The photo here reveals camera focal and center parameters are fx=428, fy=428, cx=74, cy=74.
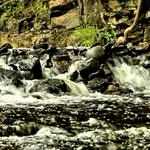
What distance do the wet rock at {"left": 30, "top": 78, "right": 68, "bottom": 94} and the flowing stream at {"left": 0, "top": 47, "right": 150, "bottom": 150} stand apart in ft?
0.86

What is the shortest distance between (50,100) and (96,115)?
2617mm

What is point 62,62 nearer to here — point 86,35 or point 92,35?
point 92,35

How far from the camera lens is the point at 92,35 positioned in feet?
69.3

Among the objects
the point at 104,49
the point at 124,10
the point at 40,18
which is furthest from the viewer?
the point at 40,18

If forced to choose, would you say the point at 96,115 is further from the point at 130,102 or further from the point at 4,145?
the point at 4,145

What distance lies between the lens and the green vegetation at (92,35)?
20.5 meters

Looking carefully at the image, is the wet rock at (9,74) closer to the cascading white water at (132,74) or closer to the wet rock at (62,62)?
the wet rock at (62,62)

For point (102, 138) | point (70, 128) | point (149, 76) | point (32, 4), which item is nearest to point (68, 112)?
point (70, 128)

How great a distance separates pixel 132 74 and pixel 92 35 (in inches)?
222

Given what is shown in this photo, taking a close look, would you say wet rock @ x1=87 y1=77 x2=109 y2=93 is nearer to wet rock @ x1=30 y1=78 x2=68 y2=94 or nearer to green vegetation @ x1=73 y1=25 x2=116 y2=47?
wet rock @ x1=30 y1=78 x2=68 y2=94

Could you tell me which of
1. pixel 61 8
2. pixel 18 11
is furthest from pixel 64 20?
pixel 18 11

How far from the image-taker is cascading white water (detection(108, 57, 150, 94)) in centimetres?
1487

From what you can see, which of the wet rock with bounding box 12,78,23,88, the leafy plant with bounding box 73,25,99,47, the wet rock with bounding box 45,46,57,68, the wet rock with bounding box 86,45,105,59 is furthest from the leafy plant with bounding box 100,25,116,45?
the wet rock with bounding box 12,78,23,88

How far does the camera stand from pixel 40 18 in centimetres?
2469
